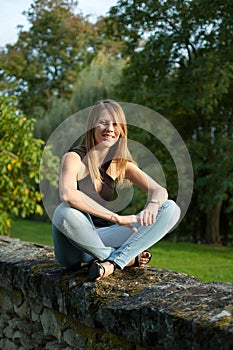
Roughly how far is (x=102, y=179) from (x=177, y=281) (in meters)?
0.66

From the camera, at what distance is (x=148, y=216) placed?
241cm

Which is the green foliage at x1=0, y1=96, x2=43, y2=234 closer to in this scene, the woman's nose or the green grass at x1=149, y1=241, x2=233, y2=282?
the green grass at x1=149, y1=241, x2=233, y2=282

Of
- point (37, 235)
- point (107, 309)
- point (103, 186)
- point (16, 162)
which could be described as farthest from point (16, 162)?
point (37, 235)

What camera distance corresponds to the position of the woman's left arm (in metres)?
2.41

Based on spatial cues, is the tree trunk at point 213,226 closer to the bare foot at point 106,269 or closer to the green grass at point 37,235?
the green grass at point 37,235

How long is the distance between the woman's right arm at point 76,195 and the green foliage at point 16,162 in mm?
4184

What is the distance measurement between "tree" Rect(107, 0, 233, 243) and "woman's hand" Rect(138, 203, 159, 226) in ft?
25.5

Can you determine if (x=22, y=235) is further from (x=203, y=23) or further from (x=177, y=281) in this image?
(x=177, y=281)

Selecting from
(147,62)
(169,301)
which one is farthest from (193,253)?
(169,301)

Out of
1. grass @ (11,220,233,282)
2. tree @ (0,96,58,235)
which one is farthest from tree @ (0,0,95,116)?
tree @ (0,96,58,235)

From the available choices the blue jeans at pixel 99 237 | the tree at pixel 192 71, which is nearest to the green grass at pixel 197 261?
the tree at pixel 192 71

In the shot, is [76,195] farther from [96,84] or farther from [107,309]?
[96,84]

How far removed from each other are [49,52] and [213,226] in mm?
14976

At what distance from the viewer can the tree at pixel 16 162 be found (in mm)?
→ 6641
